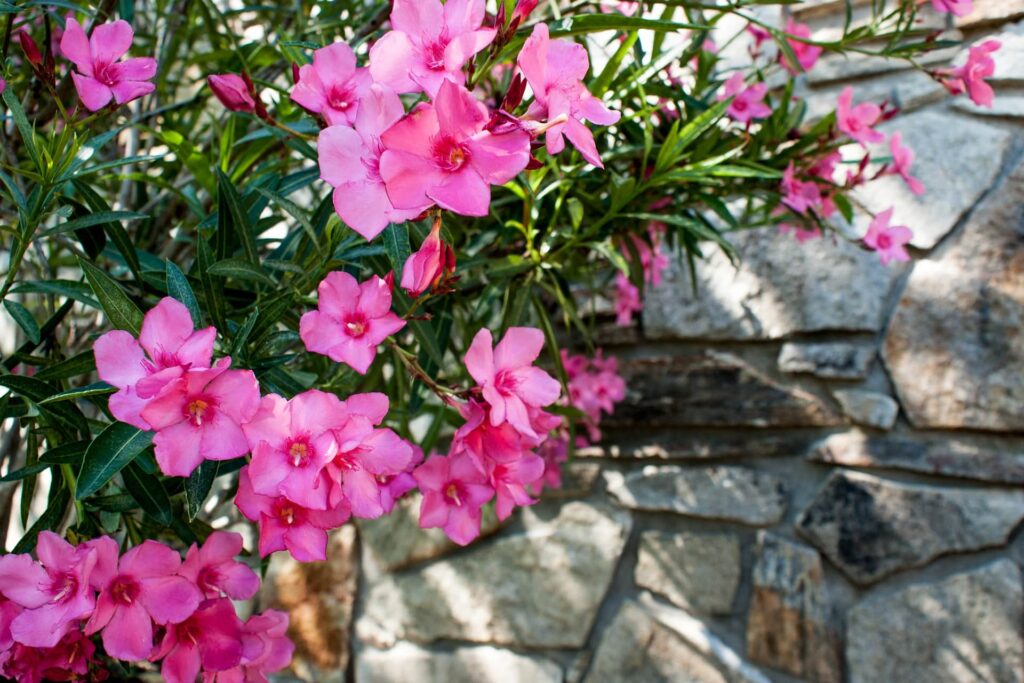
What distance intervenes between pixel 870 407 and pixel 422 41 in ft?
3.87

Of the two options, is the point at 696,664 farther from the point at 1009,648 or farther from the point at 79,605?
the point at 79,605

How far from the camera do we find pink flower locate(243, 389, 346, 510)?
0.54 meters

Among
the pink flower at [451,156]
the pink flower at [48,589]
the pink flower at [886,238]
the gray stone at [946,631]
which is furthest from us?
the gray stone at [946,631]

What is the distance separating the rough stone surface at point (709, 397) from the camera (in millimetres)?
1495

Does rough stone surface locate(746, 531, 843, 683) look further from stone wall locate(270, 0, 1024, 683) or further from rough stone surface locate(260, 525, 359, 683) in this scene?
rough stone surface locate(260, 525, 359, 683)

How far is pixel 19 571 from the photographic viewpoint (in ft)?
1.93

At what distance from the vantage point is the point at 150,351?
0.54 metres

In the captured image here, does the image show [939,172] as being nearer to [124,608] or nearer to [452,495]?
[452,495]

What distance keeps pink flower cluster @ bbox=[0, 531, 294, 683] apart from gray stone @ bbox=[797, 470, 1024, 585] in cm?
109

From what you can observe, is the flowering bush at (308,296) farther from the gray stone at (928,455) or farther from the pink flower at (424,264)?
the gray stone at (928,455)

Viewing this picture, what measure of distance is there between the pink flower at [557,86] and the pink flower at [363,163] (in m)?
0.09

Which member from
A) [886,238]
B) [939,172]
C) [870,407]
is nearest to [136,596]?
[886,238]

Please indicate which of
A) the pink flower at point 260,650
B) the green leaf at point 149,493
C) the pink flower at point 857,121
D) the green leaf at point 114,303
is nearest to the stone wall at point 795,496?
the pink flower at point 857,121

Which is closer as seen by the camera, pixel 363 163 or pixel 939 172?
pixel 363 163
